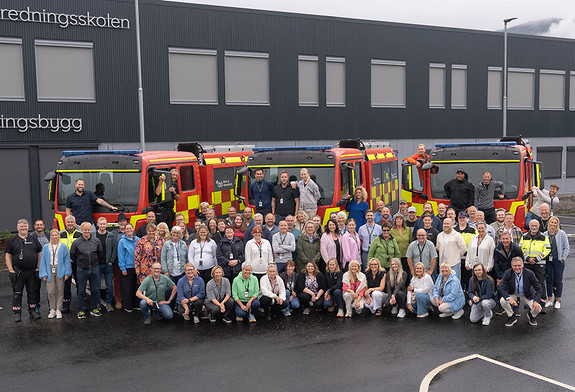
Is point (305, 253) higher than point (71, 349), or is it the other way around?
point (305, 253)

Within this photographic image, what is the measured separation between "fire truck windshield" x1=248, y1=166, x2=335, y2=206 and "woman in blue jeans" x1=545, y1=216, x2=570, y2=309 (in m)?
4.97

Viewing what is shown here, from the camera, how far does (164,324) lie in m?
11.5

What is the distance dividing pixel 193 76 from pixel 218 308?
56.1ft

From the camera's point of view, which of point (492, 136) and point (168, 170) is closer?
point (168, 170)

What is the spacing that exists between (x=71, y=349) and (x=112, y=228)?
3.98m

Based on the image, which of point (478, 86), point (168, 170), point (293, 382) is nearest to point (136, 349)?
point (293, 382)

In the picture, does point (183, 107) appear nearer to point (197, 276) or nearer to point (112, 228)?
point (112, 228)

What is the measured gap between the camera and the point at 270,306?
11727 millimetres

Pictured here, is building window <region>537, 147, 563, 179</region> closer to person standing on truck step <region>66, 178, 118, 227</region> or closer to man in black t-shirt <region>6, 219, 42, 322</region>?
person standing on truck step <region>66, 178, 118, 227</region>

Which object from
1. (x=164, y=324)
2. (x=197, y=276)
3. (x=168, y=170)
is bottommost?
(x=164, y=324)

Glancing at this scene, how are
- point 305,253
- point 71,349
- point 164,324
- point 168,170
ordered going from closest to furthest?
point 71,349 < point 164,324 < point 305,253 < point 168,170

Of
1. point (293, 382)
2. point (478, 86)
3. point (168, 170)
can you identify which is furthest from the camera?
point (478, 86)

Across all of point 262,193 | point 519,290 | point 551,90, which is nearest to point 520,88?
point 551,90

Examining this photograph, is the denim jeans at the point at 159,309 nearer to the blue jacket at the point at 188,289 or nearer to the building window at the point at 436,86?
the blue jacket at the point at 188,289
